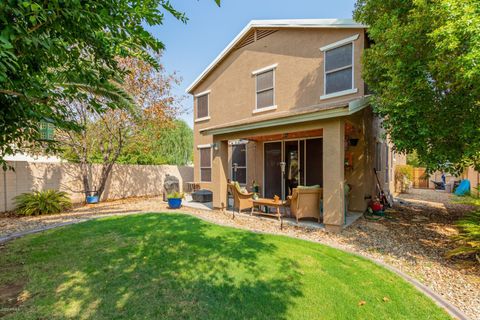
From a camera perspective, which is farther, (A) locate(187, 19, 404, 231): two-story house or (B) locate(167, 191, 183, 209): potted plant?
(B) locate(167, 191, 183, 209): potted plant

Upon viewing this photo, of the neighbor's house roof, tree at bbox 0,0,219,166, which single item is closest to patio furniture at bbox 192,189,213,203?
the neighbor's house roof

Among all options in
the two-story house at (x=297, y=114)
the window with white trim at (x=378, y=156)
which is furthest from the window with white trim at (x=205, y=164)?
the window with white trim at (x=378, y=156)

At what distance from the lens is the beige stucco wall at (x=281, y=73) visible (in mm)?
9844

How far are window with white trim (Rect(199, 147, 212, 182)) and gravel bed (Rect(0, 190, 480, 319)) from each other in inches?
192

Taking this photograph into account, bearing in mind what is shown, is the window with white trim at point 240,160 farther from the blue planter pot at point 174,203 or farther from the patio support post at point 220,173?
the blue planter pot at point 174,203

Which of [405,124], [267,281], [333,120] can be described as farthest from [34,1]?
[405,124]

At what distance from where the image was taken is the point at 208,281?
3781 millimetres

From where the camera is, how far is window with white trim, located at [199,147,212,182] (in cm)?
1475

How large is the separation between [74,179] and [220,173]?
8.18 m

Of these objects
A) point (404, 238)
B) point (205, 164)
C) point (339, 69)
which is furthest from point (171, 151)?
point (404, 238)

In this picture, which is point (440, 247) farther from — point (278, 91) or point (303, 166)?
point (278, 91)

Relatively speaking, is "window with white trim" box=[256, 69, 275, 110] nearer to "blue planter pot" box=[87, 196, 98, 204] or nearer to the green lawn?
the green lawn

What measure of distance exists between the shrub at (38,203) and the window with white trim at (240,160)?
796 cm

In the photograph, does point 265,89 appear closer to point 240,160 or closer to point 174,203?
point 240,160
